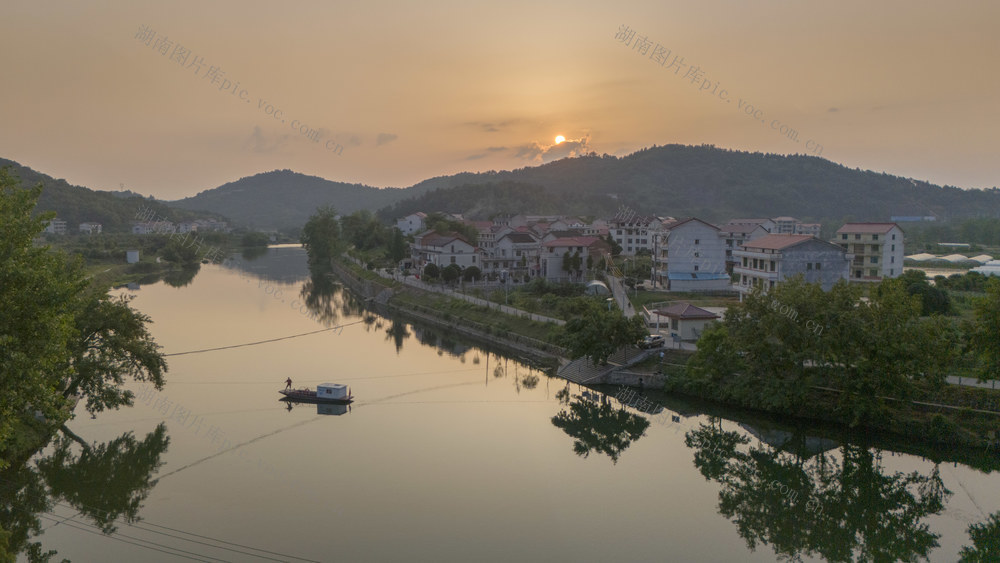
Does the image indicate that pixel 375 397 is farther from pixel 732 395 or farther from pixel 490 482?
pixel 732 395

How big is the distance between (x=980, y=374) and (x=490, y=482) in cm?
845

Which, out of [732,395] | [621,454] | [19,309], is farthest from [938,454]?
[19,309]

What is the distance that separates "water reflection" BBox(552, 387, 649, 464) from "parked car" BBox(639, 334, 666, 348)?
78.3 inches

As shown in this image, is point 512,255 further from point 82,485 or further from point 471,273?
point 82,485

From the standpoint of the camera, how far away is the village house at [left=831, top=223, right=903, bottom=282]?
82.4 feet

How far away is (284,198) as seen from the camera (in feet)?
438

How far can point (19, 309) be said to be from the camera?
265 inches

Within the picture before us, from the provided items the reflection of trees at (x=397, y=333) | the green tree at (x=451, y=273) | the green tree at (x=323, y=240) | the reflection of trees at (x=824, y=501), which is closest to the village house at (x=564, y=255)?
the green tree at (x=451, y=273)

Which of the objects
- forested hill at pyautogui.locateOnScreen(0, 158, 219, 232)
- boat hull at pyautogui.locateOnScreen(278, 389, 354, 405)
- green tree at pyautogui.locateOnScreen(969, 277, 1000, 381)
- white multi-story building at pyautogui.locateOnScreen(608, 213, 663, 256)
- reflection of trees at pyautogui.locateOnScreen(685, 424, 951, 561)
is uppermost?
forested hill at pyautogui.locateOnScreen(0, 158, 219, 232)

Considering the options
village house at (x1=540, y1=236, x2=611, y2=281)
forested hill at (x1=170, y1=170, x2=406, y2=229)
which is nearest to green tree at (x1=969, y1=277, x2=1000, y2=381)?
village house at (x1=540, y1=236, x2=611, y2=281)

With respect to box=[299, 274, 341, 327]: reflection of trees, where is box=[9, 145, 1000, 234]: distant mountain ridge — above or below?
above

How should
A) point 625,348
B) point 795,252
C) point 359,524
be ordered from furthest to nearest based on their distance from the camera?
point 795,252 → point 625,348 → point 359,524

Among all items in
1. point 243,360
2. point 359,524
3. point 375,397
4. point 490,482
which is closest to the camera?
point 359,524

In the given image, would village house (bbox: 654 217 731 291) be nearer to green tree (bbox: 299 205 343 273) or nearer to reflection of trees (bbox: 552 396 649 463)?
reflection of trees (bbox: 552 396 649 463)
